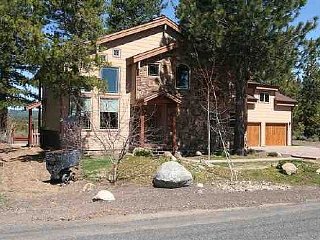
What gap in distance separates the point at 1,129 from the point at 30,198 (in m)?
24.4

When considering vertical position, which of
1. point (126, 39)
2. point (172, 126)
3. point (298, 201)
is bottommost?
point (298, 201)

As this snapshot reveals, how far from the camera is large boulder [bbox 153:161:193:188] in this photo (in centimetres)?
1700

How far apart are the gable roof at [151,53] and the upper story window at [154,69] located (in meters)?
0.74

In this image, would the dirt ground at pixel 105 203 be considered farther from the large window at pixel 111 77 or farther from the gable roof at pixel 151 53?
the gable roof at pixel 151 53

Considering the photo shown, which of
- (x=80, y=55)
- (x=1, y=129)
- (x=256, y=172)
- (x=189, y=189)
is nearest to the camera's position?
(x=189, y=189)

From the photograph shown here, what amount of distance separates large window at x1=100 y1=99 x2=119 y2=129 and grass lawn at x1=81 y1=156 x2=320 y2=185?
→ 624 centimetres

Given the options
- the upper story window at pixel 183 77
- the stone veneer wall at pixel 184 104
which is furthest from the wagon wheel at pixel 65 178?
the upper story window at pixel 183 77

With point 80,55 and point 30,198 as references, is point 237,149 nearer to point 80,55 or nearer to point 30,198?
point 80,55

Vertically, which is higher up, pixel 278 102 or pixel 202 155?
pixel 278 102

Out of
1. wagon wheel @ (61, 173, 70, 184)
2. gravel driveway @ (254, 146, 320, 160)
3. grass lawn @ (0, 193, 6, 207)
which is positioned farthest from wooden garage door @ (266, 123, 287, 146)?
grass lawn @ (0, 193, 6, 207)

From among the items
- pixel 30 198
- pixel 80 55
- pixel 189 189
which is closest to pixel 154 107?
pixel 80 55

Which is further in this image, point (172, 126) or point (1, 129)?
point (1, 129)

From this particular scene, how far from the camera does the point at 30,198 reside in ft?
48.8

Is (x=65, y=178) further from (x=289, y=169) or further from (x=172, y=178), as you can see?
(x=289, y=169)
